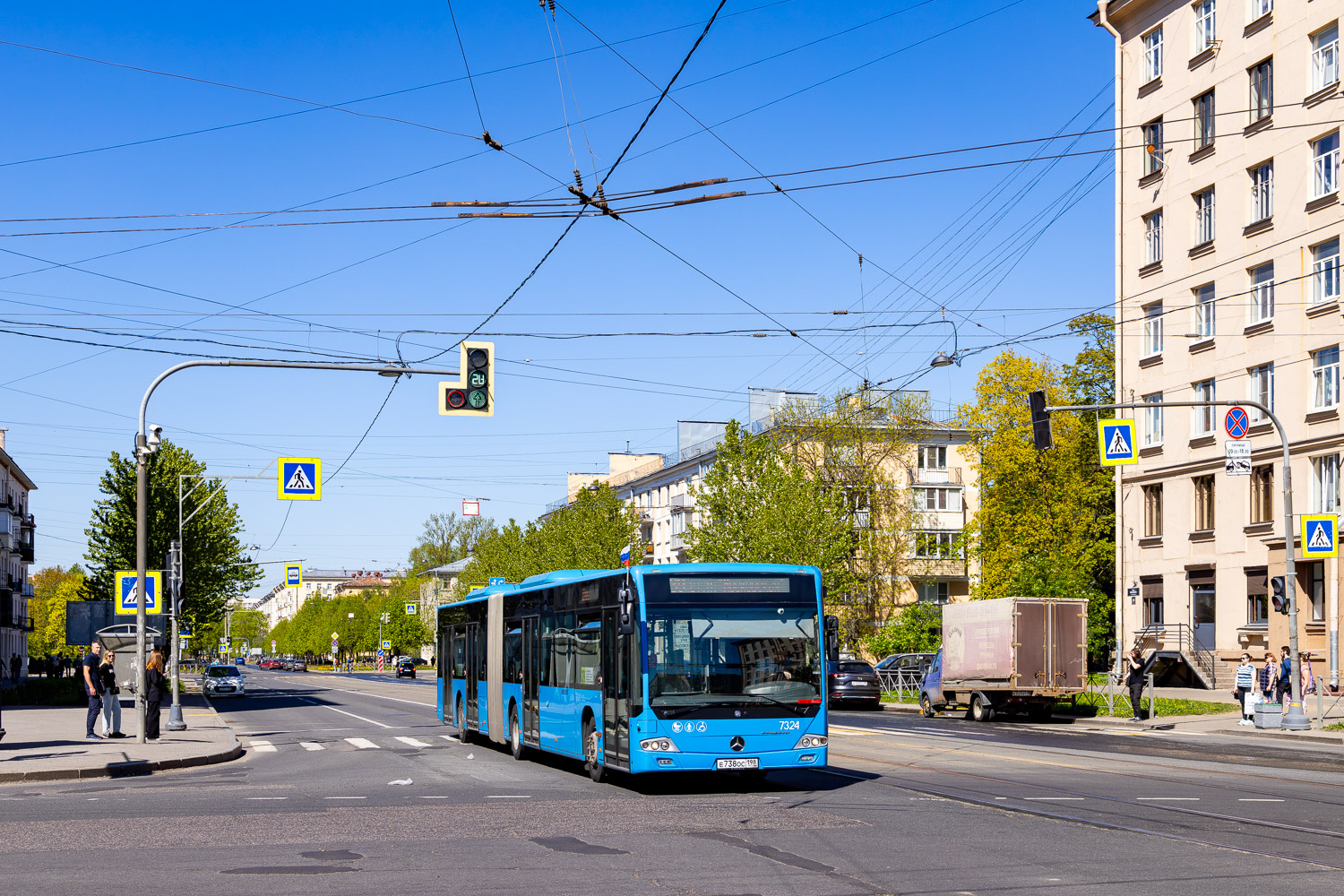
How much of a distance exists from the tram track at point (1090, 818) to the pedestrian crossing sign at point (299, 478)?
1829cm

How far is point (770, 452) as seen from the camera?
2486 inches

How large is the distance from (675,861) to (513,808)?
428 centimetres

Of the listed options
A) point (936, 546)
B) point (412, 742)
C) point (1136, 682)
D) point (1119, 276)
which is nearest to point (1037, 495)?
point (936, 546)

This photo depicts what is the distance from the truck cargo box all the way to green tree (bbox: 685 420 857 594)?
23059 mm

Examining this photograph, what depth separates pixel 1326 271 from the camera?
4153 centimetres

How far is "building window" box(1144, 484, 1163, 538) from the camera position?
5009cm

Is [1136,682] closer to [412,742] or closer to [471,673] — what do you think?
[471,673]

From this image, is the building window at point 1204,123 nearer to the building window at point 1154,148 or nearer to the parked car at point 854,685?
the building window at point 1154,148

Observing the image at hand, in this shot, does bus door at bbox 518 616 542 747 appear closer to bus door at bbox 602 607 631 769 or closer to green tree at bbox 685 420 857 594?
bus door at bbox 602 607 631 769

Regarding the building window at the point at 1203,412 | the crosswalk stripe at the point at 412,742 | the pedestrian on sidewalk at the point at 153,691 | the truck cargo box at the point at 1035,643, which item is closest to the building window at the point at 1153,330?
the building window at the point at 1203,412

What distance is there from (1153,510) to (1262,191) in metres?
11.9

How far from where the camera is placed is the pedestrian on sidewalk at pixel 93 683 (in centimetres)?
2661

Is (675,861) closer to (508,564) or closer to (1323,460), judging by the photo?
(1323,460)

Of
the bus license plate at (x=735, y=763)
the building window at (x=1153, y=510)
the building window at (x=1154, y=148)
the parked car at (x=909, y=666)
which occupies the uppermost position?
the building window at (x=1154, y=148)
